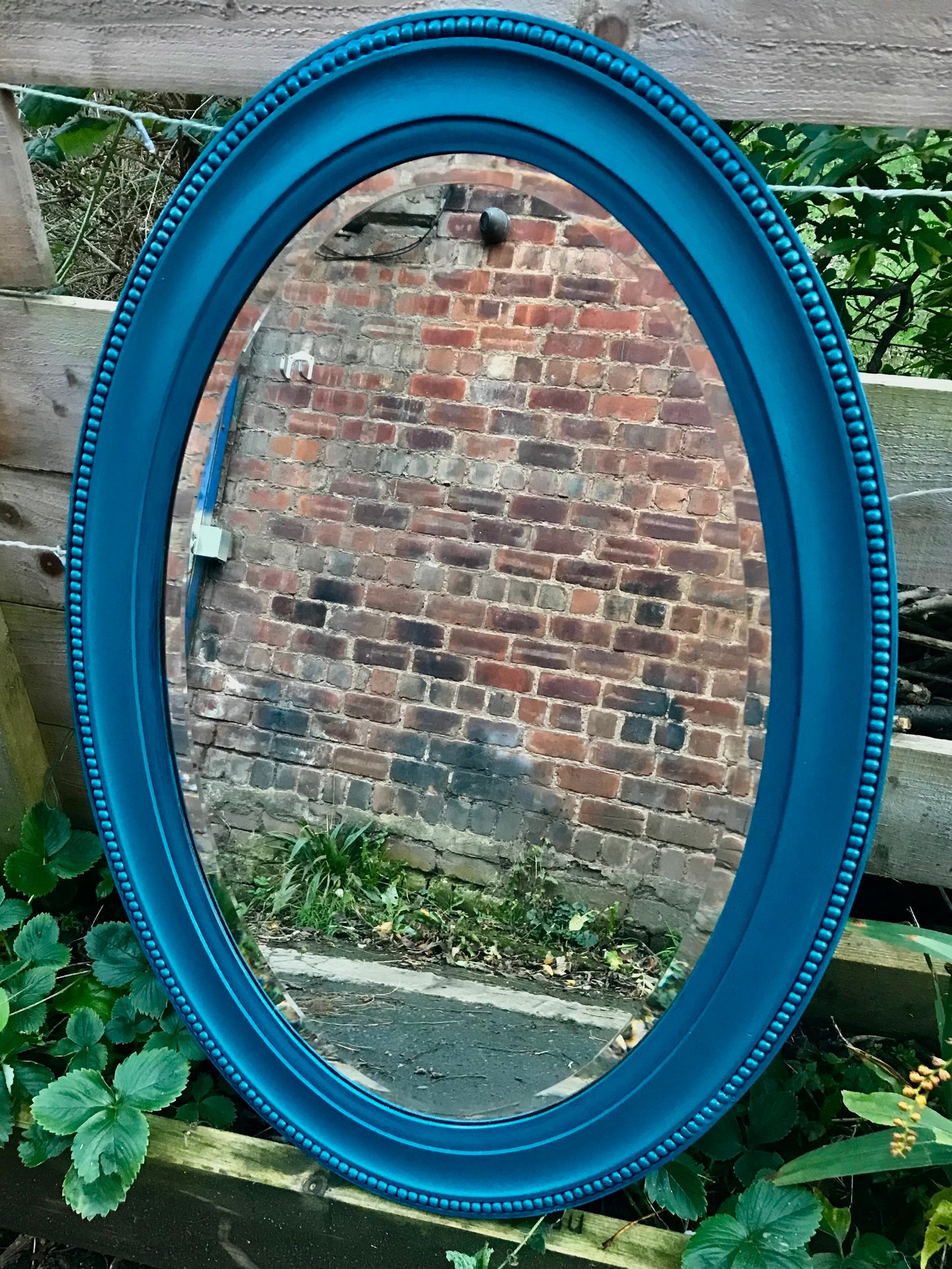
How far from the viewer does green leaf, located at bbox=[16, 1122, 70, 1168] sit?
116 cm

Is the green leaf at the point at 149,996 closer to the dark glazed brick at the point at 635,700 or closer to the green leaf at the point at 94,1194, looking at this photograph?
the green leaf at the point at 94,1194

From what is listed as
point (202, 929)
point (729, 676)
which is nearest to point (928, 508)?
point (729, 676)

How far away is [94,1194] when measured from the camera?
109 centimetres

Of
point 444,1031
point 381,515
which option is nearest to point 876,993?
point 444,1031

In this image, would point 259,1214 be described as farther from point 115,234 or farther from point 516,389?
point 115,234

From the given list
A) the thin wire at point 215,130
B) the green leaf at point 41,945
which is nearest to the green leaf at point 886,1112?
the thin wire at point 215,130

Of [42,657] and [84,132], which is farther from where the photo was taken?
[42,657]

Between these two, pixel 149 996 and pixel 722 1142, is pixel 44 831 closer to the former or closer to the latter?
pixel 149 996

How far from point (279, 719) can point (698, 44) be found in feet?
A: 2.58

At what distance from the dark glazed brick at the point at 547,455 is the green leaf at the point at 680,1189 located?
78 centimetres

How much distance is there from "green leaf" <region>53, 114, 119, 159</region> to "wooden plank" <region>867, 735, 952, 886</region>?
1258 mm

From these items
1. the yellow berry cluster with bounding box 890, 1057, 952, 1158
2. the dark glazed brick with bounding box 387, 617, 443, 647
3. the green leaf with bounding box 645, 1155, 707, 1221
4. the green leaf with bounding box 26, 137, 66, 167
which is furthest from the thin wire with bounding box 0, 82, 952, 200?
the green leaf with bounding box 645, 1155, 707, 1221

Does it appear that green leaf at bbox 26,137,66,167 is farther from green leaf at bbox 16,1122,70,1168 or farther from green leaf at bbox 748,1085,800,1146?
green leaf at bbox 748,1085,800,1146

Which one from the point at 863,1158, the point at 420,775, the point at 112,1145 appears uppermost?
the point at 420,775
